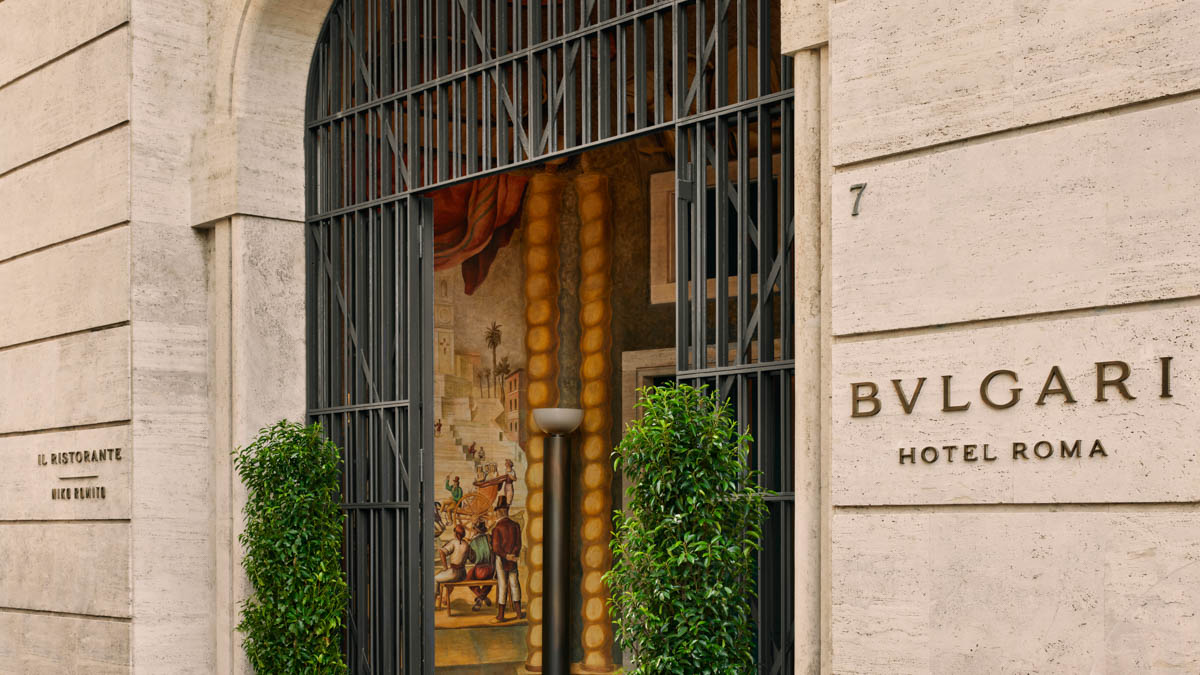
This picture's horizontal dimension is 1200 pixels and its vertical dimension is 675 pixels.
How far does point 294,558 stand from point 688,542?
338 centimetres

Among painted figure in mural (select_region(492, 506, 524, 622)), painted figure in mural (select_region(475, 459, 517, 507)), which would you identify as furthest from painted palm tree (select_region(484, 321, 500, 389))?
painted figure in mural (select_region(492, 506, 524, 622))

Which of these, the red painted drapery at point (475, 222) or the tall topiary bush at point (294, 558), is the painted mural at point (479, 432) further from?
the tall topiary bush at point (294, 558)

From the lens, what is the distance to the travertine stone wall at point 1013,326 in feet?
15.1

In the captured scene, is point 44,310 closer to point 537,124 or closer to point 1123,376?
point 537,124

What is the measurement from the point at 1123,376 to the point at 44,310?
25.8 ft

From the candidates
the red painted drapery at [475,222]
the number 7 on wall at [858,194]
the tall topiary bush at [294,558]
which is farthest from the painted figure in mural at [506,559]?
the number 7 on wall at [858,194]

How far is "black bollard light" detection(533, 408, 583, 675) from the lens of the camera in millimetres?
12281

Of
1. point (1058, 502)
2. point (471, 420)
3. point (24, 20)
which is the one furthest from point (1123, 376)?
point (471, 420)

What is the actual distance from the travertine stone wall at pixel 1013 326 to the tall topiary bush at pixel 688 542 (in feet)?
1.69

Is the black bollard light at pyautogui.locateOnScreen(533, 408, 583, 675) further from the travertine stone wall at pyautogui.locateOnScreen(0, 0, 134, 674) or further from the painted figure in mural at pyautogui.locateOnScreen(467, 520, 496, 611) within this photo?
the travertine stone wall at pyautogui.locateOnScreen(0, 0, 134, 674)

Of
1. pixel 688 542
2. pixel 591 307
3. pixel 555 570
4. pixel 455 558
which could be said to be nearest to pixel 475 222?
pixel 591 307

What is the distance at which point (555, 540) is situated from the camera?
12.4 meters

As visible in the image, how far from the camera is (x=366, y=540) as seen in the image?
878 centimetres

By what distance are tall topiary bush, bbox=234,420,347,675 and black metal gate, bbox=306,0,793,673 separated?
0.91 ft
